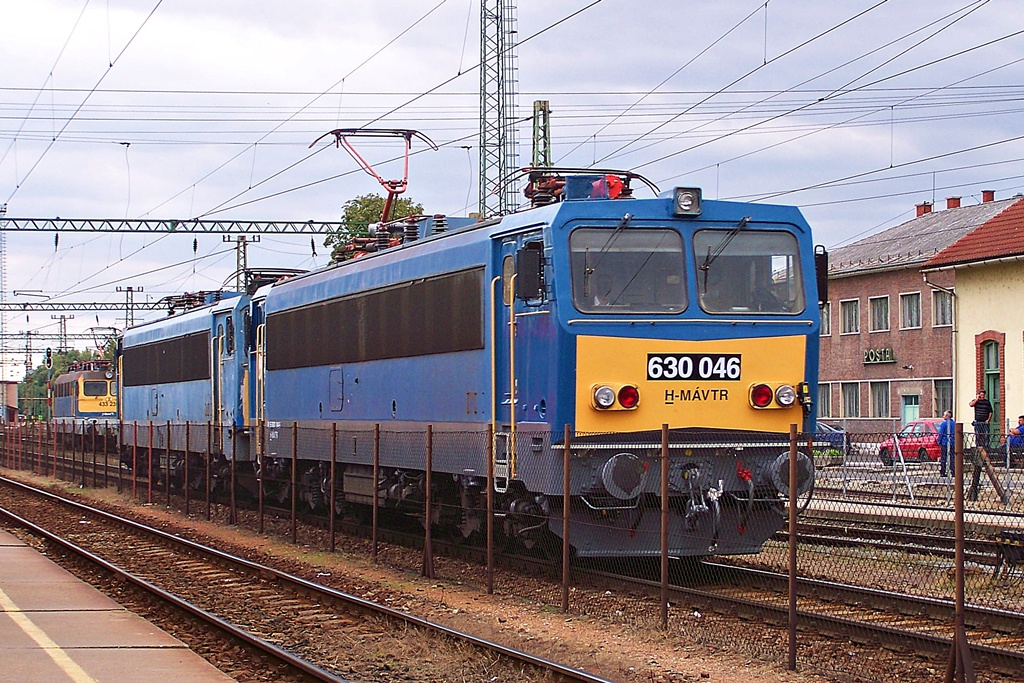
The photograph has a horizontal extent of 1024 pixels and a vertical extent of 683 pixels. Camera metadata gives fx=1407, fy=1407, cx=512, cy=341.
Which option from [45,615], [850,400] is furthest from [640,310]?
[850,400]

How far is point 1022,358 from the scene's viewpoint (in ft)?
116

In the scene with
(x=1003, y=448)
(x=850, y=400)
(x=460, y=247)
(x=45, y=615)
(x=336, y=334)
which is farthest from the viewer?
(x=850, y=400)

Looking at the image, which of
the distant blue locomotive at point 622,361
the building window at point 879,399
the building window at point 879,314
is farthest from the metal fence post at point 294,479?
the building window at point 879,399

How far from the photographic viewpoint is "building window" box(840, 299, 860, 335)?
48969 mm

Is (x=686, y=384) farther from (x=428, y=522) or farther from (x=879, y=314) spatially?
(x=879, y=314)

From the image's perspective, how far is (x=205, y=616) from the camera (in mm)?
12133

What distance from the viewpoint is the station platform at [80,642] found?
31.4 ft

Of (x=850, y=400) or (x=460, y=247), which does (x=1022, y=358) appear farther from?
(x=460, y=247)

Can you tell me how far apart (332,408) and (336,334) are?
1029 millimetres

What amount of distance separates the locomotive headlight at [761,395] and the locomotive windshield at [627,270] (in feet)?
3.52

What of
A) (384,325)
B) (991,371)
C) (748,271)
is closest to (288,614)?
(384,325)

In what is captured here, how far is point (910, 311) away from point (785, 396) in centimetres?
3410

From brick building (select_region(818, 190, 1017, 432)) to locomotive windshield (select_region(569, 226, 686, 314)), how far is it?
3029 centimetres

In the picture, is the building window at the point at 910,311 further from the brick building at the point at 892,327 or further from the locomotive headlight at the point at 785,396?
the locomotive headlight at the point at 785,396
